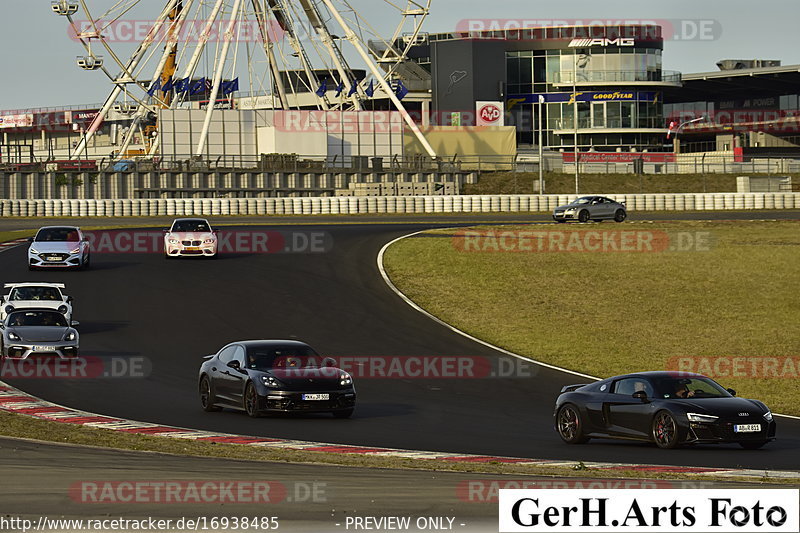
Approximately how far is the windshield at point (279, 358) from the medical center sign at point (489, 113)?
3627 inches

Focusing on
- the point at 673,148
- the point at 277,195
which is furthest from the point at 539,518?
the point at 673,148

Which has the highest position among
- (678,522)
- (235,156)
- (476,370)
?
(235,156)

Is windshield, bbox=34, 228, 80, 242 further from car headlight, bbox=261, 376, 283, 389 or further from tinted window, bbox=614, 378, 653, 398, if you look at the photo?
tinted window, bbox=614, 378, 653, 398

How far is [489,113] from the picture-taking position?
110 metres

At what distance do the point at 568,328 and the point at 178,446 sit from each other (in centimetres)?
1784

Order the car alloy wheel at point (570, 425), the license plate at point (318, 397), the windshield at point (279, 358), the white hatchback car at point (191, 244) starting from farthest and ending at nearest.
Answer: the white hatchback car at point (191, 244) < the windshield at point (279, 358) < the license plate at point (318, 397) < the car alloy wheel at point (570, 425)

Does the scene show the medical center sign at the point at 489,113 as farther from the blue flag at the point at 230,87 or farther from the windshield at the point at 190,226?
the windshield at the point at 190,226

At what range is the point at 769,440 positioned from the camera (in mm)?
15688

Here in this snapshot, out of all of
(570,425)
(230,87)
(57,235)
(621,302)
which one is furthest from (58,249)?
(230,87)

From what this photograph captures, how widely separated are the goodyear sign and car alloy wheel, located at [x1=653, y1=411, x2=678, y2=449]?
102 meters

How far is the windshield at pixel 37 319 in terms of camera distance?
25.2 metres

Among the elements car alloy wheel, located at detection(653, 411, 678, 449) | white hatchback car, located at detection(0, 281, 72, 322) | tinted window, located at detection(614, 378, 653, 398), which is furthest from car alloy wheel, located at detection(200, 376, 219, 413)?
white hatchback car, located at detection(0, 281, 72, 322)

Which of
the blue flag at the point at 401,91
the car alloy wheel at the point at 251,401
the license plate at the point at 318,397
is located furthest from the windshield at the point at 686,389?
the blue flag at the point at 401,91

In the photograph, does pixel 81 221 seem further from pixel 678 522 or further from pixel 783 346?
pixel 678 522
